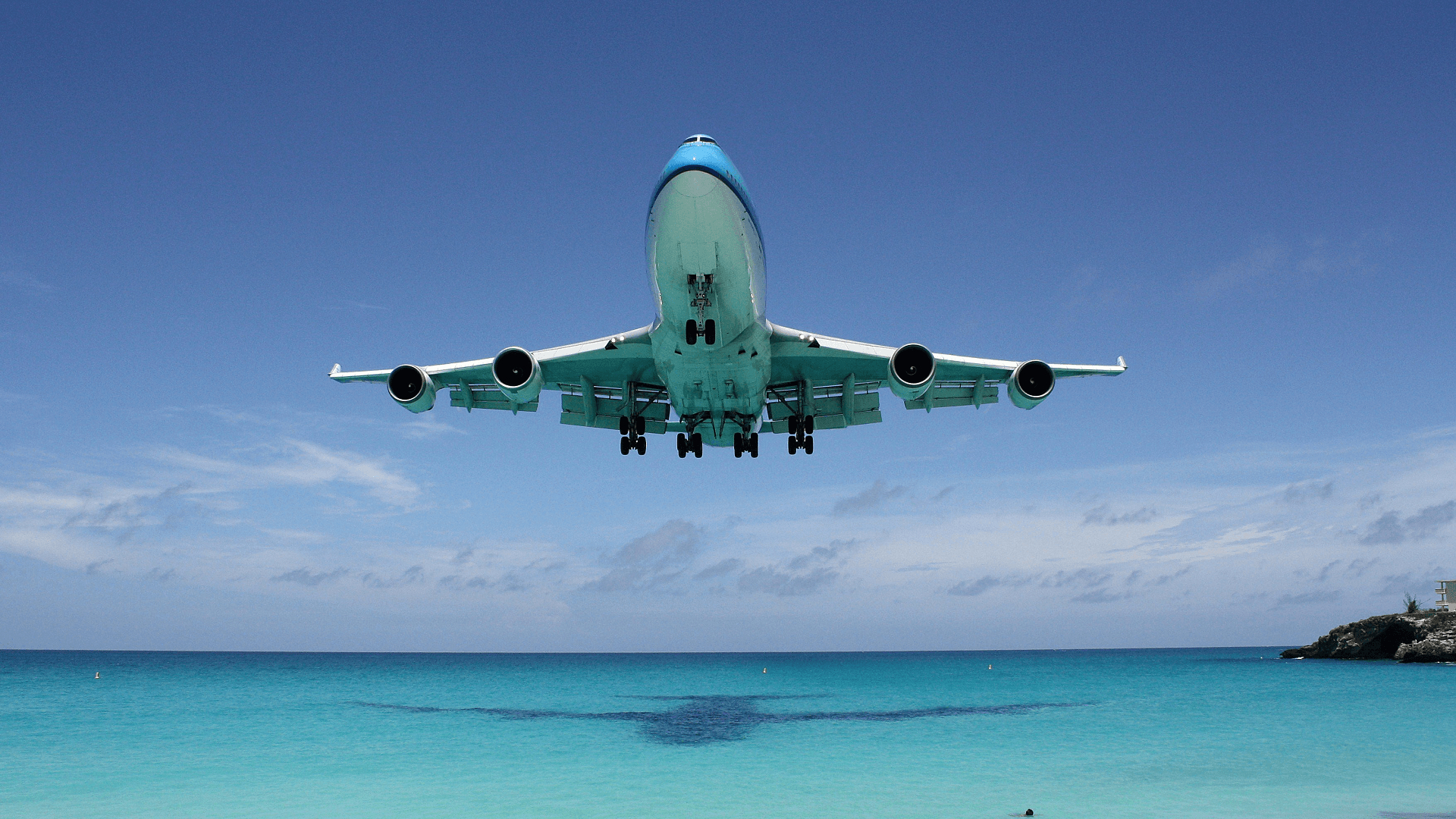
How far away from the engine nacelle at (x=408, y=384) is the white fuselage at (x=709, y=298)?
6.02 m

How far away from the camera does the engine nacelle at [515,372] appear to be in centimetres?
2289

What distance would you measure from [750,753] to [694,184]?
32421 mm

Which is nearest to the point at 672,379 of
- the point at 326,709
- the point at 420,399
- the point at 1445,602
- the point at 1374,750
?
the point at 420,399

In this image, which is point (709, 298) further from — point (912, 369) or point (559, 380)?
point (559, 380)

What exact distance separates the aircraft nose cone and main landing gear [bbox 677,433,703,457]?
12.4 m

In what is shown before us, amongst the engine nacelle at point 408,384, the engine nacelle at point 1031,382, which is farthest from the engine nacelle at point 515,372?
the engine nacelle at point 1031,382

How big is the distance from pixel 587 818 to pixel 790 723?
29479mm

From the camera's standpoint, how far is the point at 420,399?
2408 centimetres

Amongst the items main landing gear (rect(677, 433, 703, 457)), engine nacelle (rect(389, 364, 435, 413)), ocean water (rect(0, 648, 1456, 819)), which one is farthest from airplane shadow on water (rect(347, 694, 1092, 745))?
engine nacelle (rect(389, 364, 435, 413))

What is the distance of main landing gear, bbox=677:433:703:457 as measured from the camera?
28812mm

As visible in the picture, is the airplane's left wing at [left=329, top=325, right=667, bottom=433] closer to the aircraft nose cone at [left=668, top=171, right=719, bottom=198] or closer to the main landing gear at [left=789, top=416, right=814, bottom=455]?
the main landing gear at [left=789, top=416, right=814, bottom=455]

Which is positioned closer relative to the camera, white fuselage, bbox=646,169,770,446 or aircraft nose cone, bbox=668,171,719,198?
aircraft nose cone, bbox=668,171,719,198

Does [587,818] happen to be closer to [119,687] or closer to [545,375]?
[545,375]

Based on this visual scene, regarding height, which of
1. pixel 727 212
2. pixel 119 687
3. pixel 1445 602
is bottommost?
pixel 119 687
